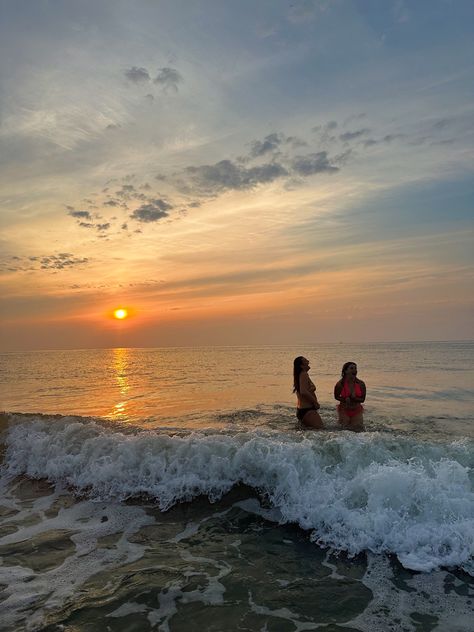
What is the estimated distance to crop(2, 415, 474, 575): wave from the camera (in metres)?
6.27

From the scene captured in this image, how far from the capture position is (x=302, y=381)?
13.2 m

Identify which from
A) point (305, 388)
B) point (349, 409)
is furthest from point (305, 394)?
point (349, 409)

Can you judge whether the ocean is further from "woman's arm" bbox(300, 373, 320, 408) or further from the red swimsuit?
Answer: the red swimsuit

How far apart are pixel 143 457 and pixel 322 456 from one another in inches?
145

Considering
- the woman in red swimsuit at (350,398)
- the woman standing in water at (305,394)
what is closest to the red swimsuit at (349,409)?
the woman in red swimsuit at (350,398)

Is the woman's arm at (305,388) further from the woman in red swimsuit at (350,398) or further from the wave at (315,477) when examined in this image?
A: the wave at (315,477)

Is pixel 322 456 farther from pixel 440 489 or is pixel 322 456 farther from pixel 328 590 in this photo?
pixel 328 590

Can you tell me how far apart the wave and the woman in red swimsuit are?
3.82 m

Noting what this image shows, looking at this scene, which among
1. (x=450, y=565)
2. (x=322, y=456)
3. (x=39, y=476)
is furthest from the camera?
(x=39, y=476)

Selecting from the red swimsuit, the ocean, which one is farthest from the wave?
the red swimsuit

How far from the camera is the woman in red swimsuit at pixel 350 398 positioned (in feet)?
43.3

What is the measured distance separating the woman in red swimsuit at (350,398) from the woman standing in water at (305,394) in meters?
0.73

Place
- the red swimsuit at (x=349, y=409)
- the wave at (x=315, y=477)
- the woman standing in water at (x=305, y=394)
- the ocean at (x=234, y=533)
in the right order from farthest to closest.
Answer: the red swimsuit at (x=349, y=409) < the woman standing in water at (x=305, y=394) < the wave at (x=315, y=477) < the ocean at (x=234, y=533)

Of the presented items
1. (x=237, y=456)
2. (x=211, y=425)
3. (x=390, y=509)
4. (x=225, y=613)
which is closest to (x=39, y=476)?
(x=237, y=456)
